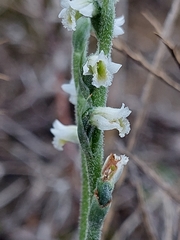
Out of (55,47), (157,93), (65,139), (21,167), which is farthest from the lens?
(157,93)

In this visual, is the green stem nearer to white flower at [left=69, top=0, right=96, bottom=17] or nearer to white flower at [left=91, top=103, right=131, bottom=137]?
white flower at [left=91, top=103, right=131, bottom=137]

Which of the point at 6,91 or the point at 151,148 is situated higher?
the point at 6,91

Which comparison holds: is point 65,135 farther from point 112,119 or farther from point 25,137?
point 25,137

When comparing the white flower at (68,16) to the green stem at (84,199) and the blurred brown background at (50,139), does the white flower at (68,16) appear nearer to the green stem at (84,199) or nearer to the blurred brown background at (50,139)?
the green stem at (84,199)

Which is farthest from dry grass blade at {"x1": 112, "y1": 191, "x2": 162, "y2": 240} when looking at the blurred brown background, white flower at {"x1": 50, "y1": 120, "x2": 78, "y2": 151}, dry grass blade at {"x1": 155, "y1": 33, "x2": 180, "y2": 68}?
dry grass blade at {"x1": 155, "y1": 33, "x2": 180, "y2": 68}

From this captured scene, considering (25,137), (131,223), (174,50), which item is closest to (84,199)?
(174,50)

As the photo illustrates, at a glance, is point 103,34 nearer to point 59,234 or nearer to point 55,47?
point 59,234

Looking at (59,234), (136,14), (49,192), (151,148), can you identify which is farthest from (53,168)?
(136,14)
